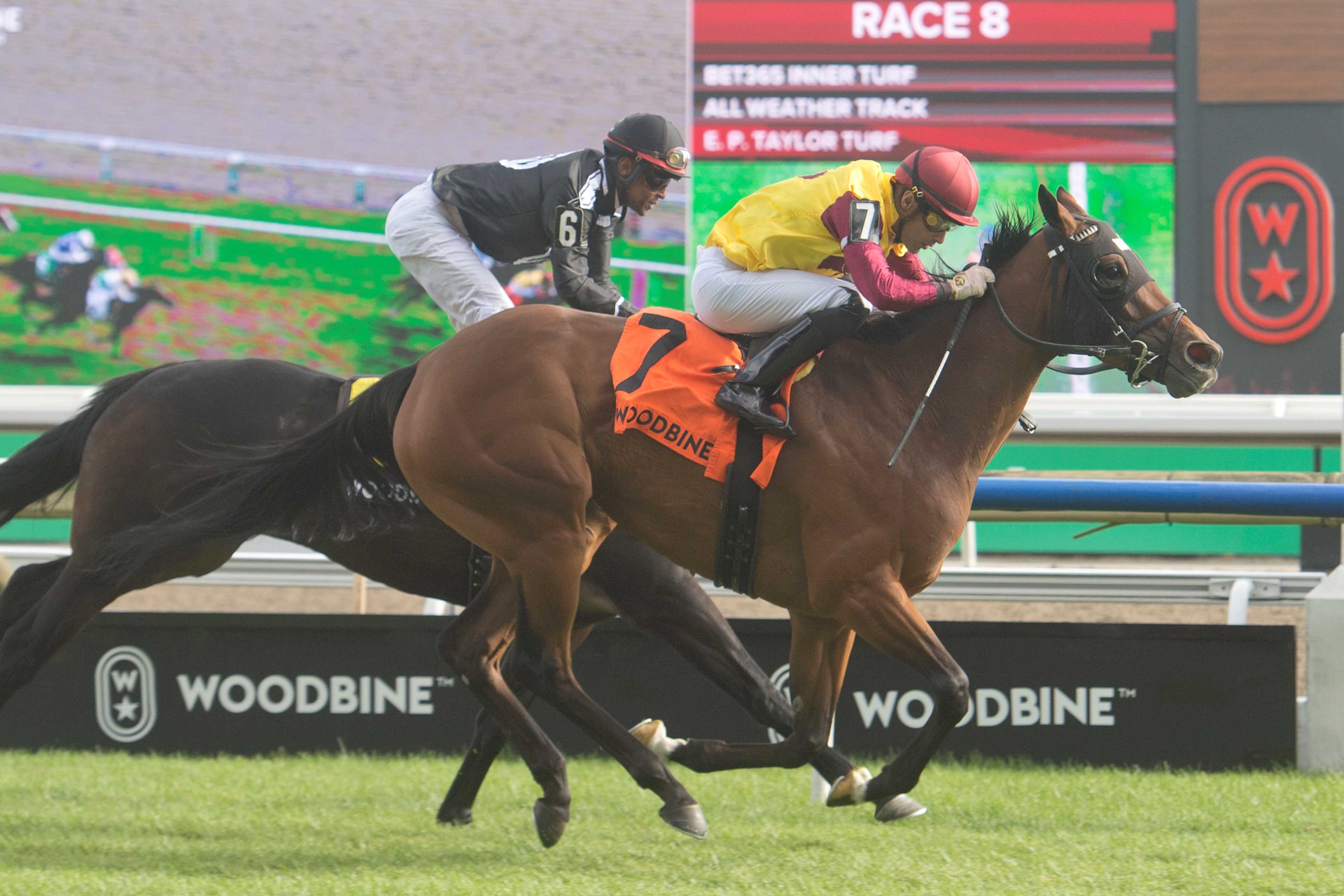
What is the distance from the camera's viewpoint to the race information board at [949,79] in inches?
331

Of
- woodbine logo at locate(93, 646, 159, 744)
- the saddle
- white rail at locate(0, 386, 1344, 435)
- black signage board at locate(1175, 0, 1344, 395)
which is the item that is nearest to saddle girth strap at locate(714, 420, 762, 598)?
the saddle

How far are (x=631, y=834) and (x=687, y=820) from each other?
1.17 ft

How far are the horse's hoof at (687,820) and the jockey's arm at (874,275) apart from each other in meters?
1.19

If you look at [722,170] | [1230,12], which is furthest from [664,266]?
[1230,12]

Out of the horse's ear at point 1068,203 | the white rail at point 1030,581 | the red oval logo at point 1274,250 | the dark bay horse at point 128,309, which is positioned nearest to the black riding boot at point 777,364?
the horse's ear at point 1068,203

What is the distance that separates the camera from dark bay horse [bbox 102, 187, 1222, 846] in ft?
10.4

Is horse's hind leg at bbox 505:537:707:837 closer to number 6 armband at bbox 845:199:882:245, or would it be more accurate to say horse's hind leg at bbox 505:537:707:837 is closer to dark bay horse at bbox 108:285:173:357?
number 6 armband at bbox 845:199:882:245

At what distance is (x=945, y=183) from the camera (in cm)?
328

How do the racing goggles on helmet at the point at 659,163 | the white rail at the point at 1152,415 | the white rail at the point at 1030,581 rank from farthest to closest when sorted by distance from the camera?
the white rail at the point at 1152,415 → the white rail at the point at 1030,581 → the racing goggles on helmet at the point at 659,163

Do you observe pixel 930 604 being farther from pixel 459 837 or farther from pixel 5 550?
pixel 5 550

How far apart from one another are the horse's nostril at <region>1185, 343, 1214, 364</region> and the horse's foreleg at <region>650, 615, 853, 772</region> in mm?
985

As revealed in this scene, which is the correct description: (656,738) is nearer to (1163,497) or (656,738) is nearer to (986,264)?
(986,264)

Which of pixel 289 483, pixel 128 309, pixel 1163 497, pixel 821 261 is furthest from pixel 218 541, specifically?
pixel 128 309

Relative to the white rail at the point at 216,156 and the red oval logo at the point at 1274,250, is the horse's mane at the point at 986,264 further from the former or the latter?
the white rail at the point at 216,156
